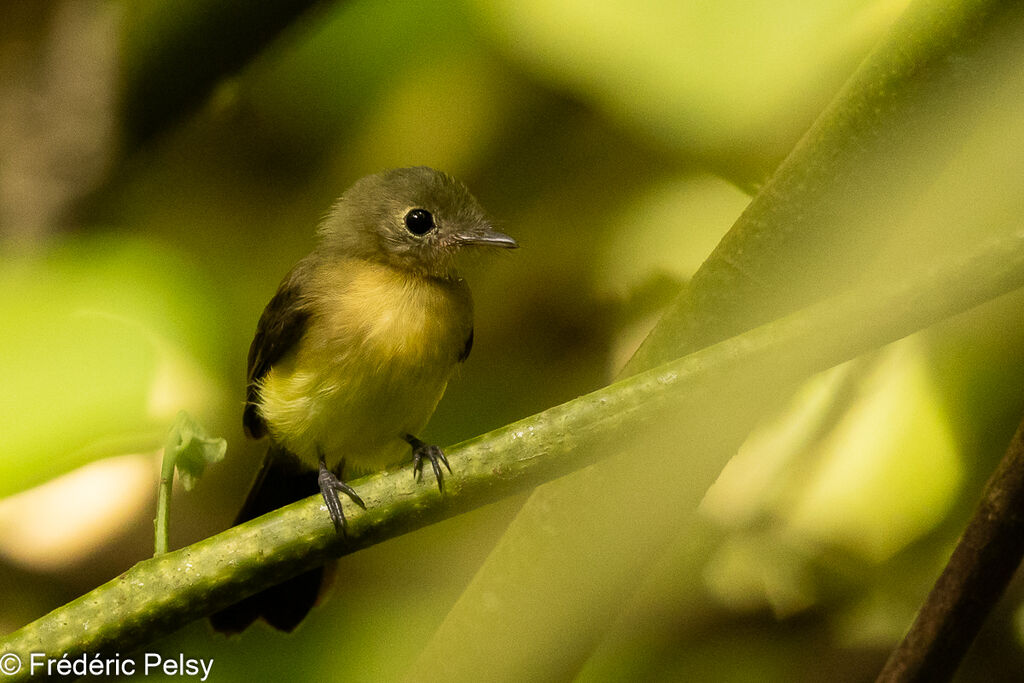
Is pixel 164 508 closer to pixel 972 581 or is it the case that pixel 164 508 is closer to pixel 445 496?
pixel 445 496

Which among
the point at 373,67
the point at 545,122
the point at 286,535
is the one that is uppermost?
the point at 373,67

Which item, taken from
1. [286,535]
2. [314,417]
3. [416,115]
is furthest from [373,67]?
[286,535]

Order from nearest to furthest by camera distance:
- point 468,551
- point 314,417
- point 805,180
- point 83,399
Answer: point 805,180, point 83,399, point 468,551, point 314,417

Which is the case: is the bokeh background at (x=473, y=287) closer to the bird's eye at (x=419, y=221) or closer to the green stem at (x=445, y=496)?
the bird's eye at (x=419, y=221)

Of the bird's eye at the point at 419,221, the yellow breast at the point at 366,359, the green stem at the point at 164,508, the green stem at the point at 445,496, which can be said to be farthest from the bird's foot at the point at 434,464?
the bird's eye at the point at 419,221

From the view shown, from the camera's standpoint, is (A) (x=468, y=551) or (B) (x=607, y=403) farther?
(A) (x=468, y=551)

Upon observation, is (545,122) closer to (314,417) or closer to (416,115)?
(416,115)
